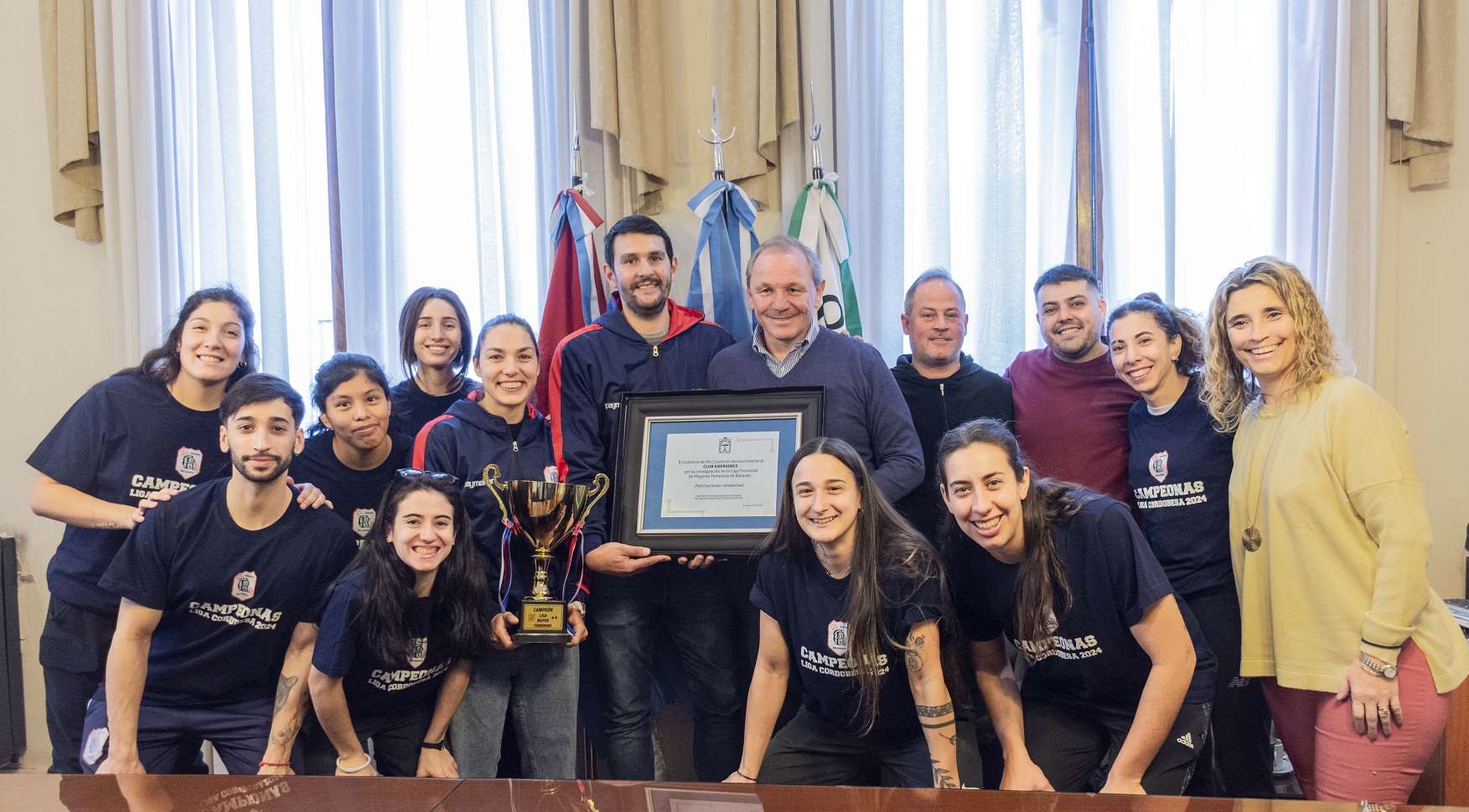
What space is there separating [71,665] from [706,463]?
78.0 inches

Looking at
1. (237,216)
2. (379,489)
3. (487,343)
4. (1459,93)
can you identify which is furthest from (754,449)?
(1459,93)

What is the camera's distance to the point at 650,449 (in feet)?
10.3

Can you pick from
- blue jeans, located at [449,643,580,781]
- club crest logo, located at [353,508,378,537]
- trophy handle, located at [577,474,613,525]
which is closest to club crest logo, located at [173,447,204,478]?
club crest logo, located at [353,508,378,537]

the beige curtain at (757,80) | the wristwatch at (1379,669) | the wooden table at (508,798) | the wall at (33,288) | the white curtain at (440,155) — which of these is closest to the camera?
the wooden table at (508,798)

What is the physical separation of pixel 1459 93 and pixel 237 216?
16.2 feet

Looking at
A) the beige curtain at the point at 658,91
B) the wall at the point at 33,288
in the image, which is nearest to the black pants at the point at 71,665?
the wall at the point at 33,288

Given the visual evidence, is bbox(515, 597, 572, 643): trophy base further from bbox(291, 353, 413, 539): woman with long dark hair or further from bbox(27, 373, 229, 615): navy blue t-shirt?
bbox(27, 373, 229, 615): navy blue t-shirt

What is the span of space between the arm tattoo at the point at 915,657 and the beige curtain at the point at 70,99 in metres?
4.06

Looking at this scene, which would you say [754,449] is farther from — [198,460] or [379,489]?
[198,460]

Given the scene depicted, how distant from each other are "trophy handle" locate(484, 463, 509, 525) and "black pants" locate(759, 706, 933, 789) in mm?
961

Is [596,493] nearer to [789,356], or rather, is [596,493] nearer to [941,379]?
[789,356]

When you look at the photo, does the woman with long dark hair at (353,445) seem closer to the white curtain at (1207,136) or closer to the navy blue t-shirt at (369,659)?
the navy blue t-shirt at (369,659)

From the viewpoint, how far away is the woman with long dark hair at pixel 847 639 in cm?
251

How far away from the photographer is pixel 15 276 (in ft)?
15.3
